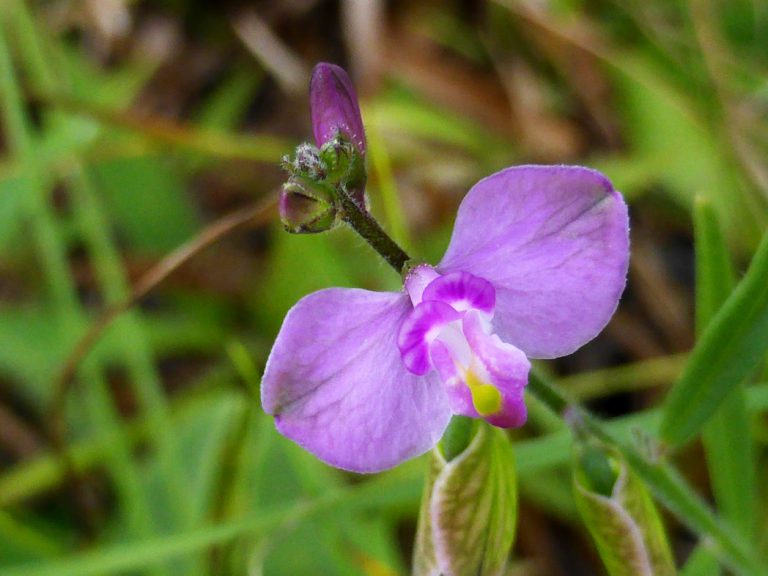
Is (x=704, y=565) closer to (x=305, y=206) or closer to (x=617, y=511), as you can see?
(x=617, y=511)

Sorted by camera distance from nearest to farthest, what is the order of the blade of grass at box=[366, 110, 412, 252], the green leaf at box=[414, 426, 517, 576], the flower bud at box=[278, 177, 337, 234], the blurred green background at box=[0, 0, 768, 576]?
the flower bud at box=[278, 177, 337, 234], the green leaf at box=[414, 426, 517, 576], the blade of grass at box=[366, 110, 412, 252], the blurred green background at box=[0, 0, 768, 576]

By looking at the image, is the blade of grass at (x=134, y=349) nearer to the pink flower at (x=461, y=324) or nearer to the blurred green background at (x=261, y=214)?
the blurred green background at (x=261, y=214)

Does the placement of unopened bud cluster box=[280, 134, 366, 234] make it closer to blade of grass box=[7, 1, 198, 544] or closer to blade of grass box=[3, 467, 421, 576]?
blade of grass box=[3, 467, 421, 576]

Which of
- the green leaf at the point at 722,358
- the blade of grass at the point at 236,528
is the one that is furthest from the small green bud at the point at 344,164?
the blade of grass at the point at 236,528

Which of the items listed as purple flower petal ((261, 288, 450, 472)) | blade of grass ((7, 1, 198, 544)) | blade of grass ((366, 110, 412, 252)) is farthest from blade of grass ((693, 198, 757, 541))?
blade of grass ((7, 1, 198, 544))

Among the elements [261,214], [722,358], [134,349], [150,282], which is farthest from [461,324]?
[134,349]

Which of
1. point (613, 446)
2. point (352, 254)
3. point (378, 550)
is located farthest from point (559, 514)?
point (613, 446)

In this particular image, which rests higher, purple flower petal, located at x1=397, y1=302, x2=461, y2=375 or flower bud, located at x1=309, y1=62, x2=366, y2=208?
flower bud, located at x1=309, y1=62, x2=366, y2=208
